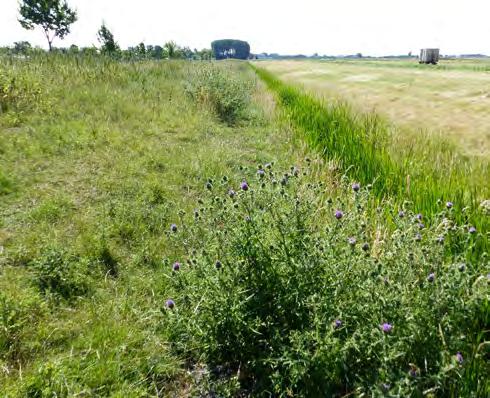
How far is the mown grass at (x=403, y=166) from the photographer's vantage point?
11.1ft

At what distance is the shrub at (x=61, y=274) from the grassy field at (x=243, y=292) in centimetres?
1

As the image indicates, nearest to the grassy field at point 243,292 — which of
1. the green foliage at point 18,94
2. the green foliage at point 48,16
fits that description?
the green foliage at point 18,94

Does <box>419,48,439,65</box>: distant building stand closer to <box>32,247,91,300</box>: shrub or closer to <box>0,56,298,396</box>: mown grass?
<box>0,56,298,396</box>: mown grass

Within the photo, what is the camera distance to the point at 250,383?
7.63ft

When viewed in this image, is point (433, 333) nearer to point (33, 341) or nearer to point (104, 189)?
point (33, 341)

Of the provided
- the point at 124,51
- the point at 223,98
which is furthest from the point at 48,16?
the point at 223,98

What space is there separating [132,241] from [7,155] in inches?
144

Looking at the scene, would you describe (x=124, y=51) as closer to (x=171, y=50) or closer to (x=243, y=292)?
(x=171, y=50)

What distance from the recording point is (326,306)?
206 cm

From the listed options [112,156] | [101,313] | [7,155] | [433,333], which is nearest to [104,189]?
[112,156]

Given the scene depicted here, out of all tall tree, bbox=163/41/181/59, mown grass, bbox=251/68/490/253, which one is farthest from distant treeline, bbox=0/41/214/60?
mown grass, bbox=251/68/490/253

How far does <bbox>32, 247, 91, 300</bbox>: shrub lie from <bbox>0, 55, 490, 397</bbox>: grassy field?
13 mm

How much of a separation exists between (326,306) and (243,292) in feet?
1.74

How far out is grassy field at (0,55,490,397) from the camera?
1861mm
